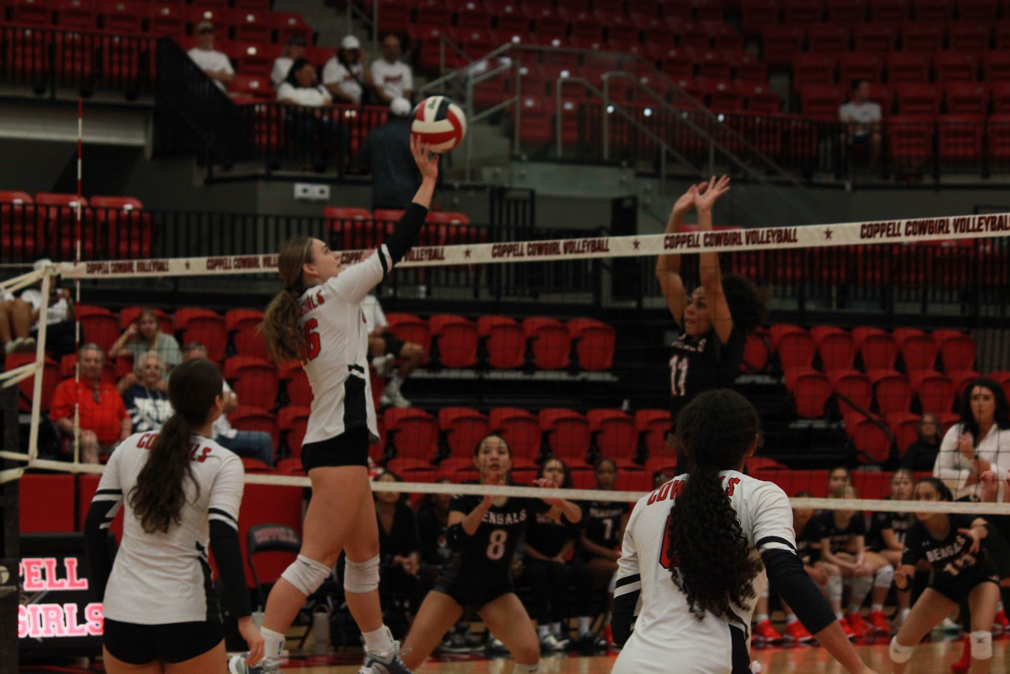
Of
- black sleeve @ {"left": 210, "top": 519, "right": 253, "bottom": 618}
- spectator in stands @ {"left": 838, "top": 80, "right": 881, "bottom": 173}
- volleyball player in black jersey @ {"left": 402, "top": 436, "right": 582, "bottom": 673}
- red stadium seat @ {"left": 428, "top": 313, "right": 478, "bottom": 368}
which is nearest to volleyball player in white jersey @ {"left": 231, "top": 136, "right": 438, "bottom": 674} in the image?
black sleeve @ {"left": 210, "top": 519, "right": 253, "bottom": 618}

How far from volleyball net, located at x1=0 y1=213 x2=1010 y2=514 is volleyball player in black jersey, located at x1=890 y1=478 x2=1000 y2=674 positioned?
29 centimetres

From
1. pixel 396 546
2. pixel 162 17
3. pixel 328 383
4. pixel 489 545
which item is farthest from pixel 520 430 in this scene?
pixel 162 17

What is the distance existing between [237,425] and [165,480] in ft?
20.0

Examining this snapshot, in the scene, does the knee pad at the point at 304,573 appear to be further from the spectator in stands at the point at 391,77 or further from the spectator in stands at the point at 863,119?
the spectator in stands at the point at 863,119

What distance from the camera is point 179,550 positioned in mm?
4562

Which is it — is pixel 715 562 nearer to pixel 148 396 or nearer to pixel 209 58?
pixel 148 396

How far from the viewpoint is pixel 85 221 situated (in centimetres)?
1362

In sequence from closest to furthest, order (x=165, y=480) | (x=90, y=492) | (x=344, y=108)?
(x=165, y=480)
(x=90, y=492)
(x=344, y=108)

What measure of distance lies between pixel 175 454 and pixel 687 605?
6.02 ft

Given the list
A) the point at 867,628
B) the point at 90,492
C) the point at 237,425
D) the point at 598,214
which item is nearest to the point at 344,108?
the point at 598,214

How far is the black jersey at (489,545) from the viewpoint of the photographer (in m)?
7.11

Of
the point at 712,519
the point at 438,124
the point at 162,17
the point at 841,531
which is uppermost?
the point at 162,17

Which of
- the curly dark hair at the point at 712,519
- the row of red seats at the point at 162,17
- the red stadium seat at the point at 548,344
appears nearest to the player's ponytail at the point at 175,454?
the curly dark hair at the point at 712,519

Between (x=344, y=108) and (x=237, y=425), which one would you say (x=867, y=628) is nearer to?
(x=237, y=425)
